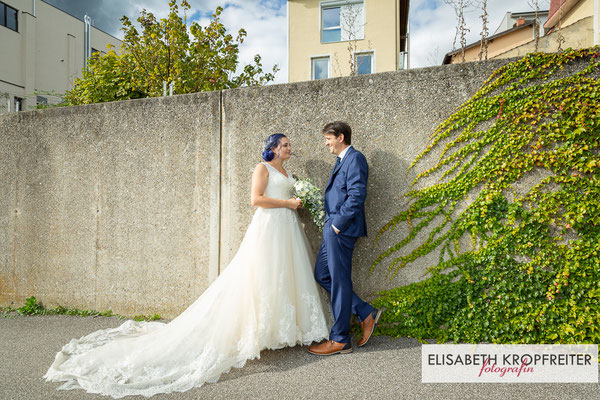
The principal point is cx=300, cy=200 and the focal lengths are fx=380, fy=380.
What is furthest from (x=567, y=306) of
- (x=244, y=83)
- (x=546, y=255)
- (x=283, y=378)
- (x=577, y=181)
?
(x=244, y=83)

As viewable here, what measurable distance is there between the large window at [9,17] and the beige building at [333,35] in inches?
512

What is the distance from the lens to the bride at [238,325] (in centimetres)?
328

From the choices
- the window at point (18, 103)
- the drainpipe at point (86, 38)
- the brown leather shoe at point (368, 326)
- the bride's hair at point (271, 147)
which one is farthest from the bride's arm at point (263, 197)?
the drainpipe at point (86, 38)

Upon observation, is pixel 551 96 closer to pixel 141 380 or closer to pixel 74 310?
pixel 141 380

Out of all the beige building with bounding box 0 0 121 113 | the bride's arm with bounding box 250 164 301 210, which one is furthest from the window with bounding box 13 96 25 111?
the bride's arm with bounding box 250 164 301 210

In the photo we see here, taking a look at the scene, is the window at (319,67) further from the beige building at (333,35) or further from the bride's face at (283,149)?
the bride's face at (283,149)

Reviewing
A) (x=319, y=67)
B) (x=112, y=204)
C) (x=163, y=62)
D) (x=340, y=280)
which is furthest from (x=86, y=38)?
(x=340, y=280)

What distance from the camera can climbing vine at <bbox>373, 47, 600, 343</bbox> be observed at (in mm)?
3615

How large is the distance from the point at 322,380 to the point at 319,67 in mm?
17061

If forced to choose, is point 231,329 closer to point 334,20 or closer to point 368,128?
point 368,128

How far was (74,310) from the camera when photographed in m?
5.41

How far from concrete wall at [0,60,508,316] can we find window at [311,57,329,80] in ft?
46.7

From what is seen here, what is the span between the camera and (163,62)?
7883mm

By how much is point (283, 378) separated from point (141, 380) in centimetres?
118
